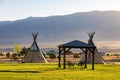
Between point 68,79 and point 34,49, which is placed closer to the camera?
point 68,79

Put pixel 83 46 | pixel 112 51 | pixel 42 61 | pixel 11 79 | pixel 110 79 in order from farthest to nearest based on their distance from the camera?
pixel 112 51 → pixel 42 61 → pixel 83 46 → pixel 110 79 → pixel 11 79

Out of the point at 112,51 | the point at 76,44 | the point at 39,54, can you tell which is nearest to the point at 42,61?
the point at 39,54

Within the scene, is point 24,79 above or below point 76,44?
below

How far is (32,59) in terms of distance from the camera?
72062 millimetres

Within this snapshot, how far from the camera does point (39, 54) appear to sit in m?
71.9

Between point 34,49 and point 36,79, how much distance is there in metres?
44.2

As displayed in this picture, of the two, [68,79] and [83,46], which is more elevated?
[83,46]

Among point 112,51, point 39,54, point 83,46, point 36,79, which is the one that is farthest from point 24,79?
point 112,51

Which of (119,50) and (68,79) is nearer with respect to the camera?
(68,79)

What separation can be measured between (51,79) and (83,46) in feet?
66.1

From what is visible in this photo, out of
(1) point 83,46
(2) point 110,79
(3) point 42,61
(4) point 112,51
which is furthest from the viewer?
(4) point 112,51

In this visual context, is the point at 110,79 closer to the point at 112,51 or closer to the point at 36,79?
the point at 36,79

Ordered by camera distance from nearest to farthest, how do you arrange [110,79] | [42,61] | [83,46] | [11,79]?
[11,79]
[110,79]
[83,46]
[42,61]

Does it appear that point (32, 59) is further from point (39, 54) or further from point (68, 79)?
point (68, 79)
